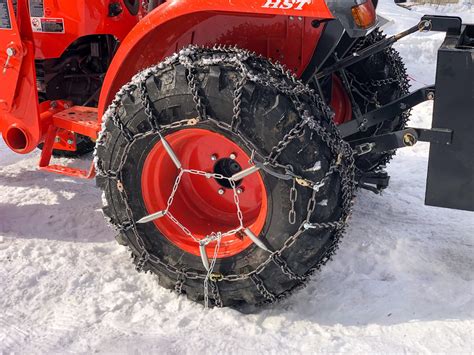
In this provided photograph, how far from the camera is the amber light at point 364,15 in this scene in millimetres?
2244

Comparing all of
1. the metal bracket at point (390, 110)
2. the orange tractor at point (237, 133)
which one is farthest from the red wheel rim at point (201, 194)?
the metal bracket at point (390, 110)

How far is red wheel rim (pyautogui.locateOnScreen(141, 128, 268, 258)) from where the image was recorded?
8.62ft

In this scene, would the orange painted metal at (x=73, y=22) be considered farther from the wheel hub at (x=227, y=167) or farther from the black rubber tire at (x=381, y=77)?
the black rubber tire at (x=381, y=77)

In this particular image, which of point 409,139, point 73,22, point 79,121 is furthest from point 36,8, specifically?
point 409,139

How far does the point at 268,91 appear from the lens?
2.33 metres

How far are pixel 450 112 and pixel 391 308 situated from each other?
3.28 feet

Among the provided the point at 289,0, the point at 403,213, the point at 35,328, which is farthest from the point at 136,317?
the point at 403,213

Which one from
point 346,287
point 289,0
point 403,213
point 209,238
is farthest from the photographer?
point 403,213

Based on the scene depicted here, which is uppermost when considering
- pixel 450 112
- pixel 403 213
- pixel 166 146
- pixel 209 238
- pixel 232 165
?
pixel 450 112

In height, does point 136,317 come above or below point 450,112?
below

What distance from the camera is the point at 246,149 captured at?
7.91 feet

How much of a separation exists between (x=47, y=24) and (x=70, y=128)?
715mm

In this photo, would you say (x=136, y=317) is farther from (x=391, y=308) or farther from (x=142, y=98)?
(x=391, y=308)

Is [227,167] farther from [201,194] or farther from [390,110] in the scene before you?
[390,110]
